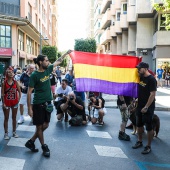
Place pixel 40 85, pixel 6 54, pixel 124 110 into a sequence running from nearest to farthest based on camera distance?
pixel 40 85
pixel 124 110
pixel 6 54

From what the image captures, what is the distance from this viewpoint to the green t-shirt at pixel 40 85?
4.90 m

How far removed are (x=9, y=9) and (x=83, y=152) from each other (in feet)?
83.6

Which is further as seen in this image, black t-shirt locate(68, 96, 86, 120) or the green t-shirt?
black t-shirt locate(68, 96, 86, 120)

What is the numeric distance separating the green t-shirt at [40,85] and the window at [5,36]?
23.7 m

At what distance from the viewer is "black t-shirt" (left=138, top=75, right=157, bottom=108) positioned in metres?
5.29

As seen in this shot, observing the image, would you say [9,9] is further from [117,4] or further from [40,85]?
[40,85]

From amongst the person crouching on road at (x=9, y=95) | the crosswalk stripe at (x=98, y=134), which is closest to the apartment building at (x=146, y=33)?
the crosswalk stripe at (x=98, y=134)

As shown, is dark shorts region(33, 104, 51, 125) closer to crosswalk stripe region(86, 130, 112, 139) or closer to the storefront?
crosswalk stripe region(86, 130, 112, 139)

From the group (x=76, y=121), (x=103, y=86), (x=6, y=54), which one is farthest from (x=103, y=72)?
(x=6, y=54)

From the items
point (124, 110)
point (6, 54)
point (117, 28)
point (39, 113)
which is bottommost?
point (124, 110)

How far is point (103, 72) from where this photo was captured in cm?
640

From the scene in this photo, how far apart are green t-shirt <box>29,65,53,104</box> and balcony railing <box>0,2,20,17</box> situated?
24289mm

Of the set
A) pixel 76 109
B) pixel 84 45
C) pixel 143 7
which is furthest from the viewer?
pixel 84 45

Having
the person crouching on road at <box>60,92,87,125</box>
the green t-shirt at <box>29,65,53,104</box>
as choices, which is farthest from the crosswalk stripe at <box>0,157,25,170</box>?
the person crouching on road at <box>60,92,87,125</box>
